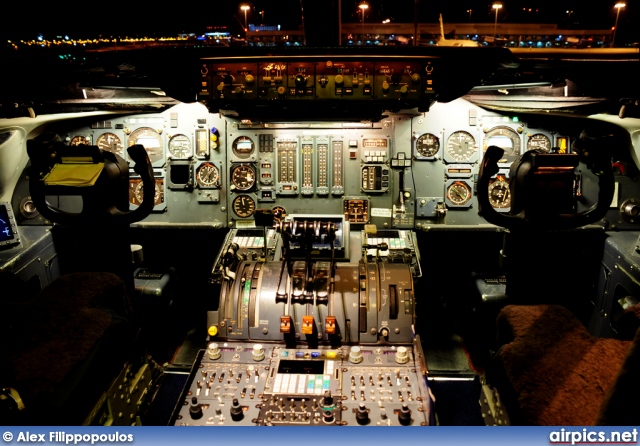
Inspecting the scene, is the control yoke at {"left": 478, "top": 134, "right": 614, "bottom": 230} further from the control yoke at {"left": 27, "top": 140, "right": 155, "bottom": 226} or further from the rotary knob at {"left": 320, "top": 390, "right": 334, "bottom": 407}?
the control yoke at {"left": 27, "top": 140, "right": 155, "bottom": 226}

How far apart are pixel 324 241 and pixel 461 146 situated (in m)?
2.37

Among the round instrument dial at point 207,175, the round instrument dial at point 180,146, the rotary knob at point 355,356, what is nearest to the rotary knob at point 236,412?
the rotary knob at point 355,356

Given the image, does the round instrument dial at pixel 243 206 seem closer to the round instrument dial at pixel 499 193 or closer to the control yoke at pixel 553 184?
the round instrument dial at pixel 499 193

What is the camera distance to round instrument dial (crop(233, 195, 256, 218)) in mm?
4949

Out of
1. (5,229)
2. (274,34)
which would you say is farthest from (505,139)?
(274,34)

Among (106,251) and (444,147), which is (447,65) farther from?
(106,251)

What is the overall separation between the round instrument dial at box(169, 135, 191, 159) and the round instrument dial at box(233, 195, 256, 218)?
0.76m

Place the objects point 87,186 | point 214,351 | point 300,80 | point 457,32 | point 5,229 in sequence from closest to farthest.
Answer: point 87,186 < point 214,351 < point 300,80 < point 5,229 < point 457,32

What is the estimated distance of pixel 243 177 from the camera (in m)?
4.95

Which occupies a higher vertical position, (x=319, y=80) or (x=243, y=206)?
(x=319, y=80)

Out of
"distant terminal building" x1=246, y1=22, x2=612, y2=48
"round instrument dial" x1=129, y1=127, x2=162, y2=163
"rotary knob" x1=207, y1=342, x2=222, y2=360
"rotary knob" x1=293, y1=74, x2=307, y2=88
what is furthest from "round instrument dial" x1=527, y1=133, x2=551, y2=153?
"distant terminal building" x1=246, y1=22, x2=612, y2=48

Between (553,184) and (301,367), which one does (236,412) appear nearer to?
(301,367)

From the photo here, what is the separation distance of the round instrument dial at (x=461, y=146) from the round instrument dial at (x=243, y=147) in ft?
7.18

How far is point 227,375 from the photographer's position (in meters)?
2.73
